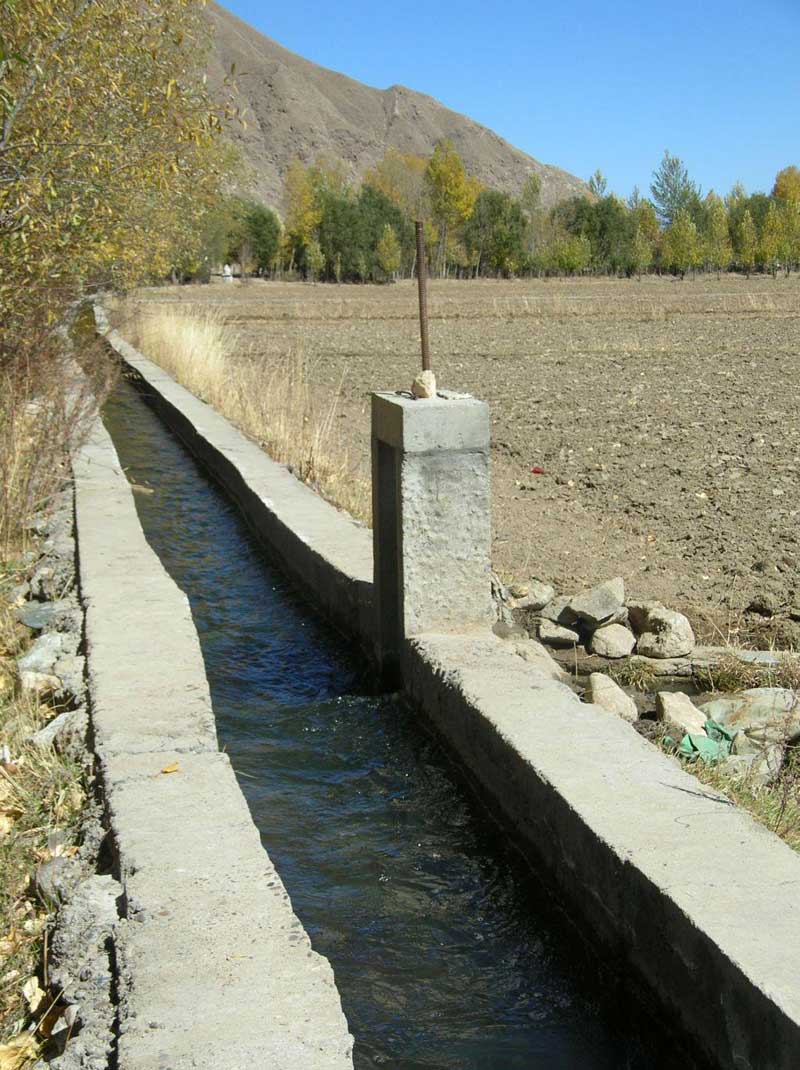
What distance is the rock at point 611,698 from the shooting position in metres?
5.37

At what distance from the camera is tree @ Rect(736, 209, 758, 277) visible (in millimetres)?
92062

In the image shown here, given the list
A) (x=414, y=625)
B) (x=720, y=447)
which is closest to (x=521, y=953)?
(x=414, y=625)

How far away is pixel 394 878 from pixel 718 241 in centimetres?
9561

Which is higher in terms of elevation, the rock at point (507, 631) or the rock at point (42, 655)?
the rock at point (42, 655)

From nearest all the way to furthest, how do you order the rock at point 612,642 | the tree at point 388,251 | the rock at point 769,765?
the rock at point 769,765
the rock at point 612,642
the tree at point 388,251

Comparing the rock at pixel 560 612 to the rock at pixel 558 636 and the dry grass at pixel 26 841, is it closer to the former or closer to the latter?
the rock at pixel 558 636

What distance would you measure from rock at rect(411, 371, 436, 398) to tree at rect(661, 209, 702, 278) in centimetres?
8901

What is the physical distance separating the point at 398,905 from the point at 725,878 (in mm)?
1210

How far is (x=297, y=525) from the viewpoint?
778 centimetres

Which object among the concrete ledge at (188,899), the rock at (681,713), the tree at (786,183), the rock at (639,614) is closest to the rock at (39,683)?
the concrete ledge at (188,899)

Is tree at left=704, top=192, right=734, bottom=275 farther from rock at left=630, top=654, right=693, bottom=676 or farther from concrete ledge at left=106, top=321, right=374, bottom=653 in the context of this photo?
rock at left=630, top=654, right=693, bottom=676

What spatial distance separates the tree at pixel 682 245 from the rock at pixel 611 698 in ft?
292

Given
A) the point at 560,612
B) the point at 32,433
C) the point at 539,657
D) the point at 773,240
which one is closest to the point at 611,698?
the point at 539,657

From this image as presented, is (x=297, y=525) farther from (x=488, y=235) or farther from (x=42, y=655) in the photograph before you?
(x=488, y=235)
